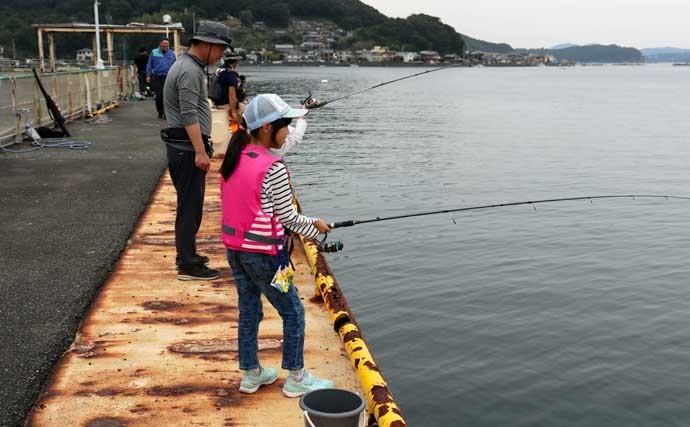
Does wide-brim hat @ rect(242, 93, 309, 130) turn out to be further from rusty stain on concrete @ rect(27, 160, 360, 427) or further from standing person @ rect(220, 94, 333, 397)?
rusty stain on concrete @ rect(27, 160, 360, 427)

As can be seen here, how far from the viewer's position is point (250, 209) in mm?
3689

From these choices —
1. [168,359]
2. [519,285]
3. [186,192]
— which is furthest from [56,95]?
[168,359]

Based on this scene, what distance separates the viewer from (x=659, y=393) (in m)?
7.21

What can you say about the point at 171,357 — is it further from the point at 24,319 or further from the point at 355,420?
the point at 355,420

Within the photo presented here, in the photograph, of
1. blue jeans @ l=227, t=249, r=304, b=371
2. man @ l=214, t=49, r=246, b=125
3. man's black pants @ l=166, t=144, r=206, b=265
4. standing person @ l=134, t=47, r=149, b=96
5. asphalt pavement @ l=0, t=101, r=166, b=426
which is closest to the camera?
blue jeans @ l=227, t=249, r=304, b=371

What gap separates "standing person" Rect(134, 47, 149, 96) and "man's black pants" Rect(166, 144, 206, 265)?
19.0 m

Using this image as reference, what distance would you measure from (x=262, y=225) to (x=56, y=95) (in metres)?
14.6

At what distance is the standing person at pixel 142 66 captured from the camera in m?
24.2

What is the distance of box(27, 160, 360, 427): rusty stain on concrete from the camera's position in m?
3.71

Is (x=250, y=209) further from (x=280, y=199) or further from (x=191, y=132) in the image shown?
(x=191, y=132)

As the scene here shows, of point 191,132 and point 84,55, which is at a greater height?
point 191,132

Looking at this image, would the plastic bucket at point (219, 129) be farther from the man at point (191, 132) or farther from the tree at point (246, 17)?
the tree at point (246, 17)

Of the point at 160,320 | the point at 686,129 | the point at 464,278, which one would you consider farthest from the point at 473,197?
the point at 686,129

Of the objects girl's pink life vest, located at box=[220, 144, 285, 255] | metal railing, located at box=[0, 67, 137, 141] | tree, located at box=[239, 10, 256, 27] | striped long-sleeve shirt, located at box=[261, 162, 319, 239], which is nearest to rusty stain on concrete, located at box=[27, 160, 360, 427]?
girl's pink life vest, located at box=[220, 144, 285, 255]
